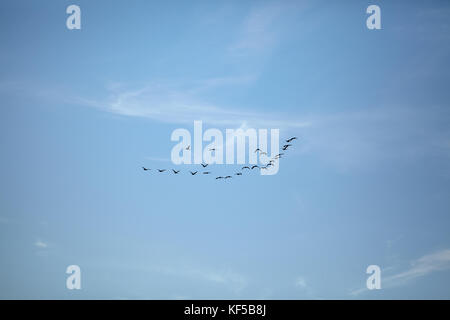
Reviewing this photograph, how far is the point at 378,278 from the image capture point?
119ft
